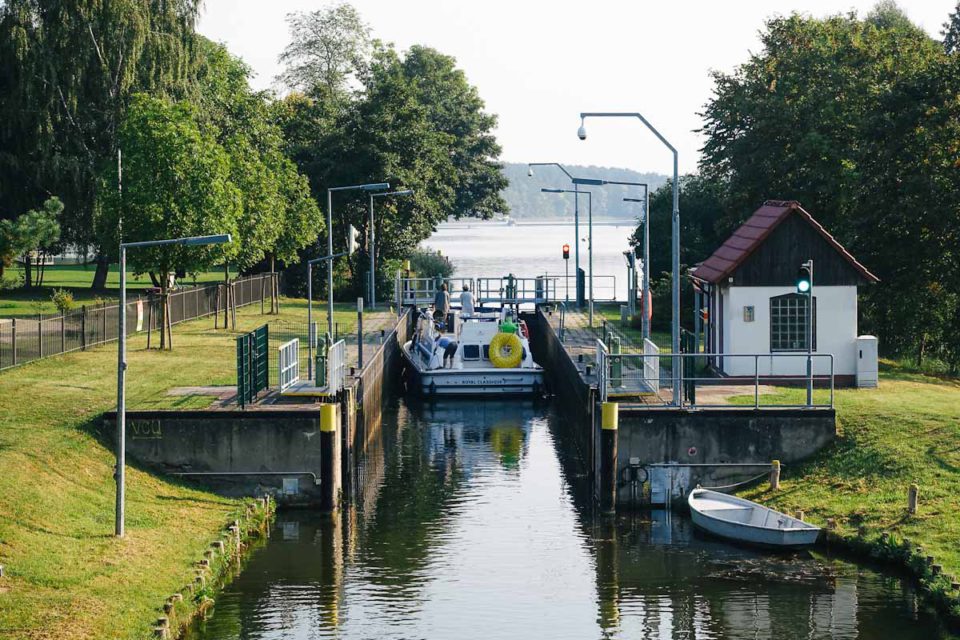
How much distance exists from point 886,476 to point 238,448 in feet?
51.5

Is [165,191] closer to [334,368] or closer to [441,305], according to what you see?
[334,368]

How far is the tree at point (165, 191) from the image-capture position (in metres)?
48.3

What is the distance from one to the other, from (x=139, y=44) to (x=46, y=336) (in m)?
21.8

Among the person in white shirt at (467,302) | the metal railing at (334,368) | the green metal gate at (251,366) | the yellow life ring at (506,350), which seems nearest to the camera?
the green metal gate at (251,366)

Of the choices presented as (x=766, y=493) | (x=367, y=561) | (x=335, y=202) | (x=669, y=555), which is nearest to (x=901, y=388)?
(x=766, y=493)

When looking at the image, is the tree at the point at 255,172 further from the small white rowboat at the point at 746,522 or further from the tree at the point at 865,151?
the small white rowboat at the point at 746,522

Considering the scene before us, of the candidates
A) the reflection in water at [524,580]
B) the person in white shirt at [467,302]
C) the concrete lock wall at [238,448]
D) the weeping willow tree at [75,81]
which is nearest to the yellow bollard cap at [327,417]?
the concrete lock wall at [238,448]

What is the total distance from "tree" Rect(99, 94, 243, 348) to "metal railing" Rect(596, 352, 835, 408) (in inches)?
616

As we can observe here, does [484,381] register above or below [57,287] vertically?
below

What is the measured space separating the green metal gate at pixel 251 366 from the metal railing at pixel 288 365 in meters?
0.69

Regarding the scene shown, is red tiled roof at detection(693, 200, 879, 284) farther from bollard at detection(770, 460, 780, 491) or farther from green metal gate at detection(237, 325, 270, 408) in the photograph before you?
green metal gate at detection(237, 325, 270, 408)

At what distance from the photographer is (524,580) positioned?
29609 mm

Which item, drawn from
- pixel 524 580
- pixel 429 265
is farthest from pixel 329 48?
pixel 524 580

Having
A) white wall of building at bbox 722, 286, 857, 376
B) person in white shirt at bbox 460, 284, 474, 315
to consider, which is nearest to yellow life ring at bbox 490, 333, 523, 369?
person in white shirt at bbox 460, 284, 474, 315
